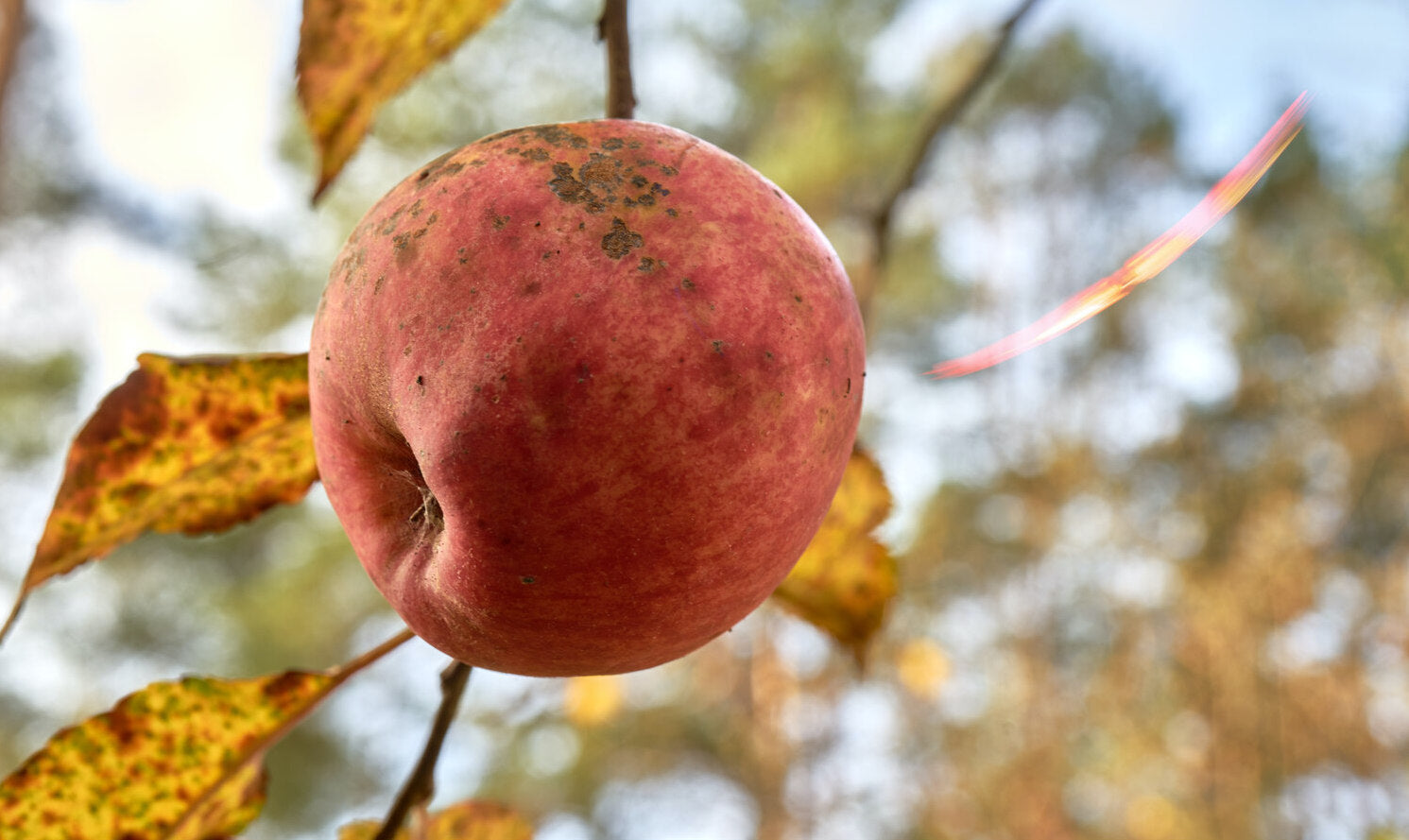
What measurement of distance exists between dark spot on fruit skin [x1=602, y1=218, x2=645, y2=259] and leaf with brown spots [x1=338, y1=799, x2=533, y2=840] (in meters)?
0.65

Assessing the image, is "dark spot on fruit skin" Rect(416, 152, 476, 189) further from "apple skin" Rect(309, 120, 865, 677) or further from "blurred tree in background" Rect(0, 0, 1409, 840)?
"blurred tree in background" Rect(0, 0, 1409, 840)

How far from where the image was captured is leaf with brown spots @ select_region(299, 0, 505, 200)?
1.86ft

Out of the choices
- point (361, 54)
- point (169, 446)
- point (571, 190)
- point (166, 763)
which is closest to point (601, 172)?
point (571, 190)

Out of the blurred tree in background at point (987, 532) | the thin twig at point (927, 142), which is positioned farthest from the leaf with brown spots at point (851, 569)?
the blurred tree in background at point (987, 532)

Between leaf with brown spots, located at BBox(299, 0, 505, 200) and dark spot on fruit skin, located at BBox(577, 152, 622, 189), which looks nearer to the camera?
dark spot on fruit skin, located at BBox(577, 152, 622, 189)

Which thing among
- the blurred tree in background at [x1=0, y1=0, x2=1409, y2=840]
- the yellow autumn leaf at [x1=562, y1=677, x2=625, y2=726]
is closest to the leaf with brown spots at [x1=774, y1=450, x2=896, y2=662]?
the yellow autumn leaf at [x1=562, y1=677, x2=625, y2=726]

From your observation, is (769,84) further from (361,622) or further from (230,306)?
(361,622)

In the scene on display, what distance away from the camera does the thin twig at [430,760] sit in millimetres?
562

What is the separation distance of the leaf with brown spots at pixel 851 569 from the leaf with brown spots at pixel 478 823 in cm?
36

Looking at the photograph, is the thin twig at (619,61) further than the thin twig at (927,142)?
No

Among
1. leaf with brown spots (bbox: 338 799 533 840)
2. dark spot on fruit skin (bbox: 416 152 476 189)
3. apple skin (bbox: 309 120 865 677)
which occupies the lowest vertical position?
leaf with brown spots (bbox: 338 799 533 840)

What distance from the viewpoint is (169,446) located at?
623mm

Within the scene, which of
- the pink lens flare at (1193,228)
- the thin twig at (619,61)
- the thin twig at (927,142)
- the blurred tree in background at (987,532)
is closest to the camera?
the pink lens flare at (1193,228)

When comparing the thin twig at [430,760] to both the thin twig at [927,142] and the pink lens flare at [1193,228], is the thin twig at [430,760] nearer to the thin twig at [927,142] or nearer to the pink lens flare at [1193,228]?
the pink lens flare at [1193,228]
